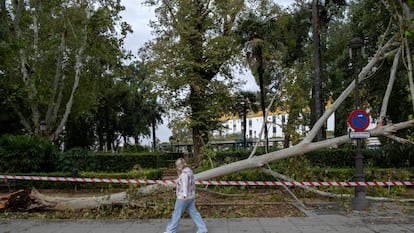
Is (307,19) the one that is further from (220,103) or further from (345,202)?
(345,202)

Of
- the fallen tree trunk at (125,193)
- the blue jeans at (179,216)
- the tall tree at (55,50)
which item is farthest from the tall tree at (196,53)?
the blue jeans at (179,216)

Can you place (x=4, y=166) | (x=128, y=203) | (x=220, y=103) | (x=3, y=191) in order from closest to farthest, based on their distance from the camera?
(x=128, y=203) < (x=3, y=191) < (x=4, y=166) < (x=220, y=103)

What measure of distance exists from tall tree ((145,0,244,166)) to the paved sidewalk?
13305 mm

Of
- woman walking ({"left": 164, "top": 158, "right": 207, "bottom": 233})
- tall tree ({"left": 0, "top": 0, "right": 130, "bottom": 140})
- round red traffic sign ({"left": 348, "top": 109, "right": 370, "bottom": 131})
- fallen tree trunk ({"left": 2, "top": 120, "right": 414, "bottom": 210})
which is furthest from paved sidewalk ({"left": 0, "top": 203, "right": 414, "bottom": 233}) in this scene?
tall tree ({"left": 0, "top": 0, "right": 130, "bottom": 140})

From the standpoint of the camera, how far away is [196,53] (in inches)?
861

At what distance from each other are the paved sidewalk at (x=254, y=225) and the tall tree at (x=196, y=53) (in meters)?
13.3

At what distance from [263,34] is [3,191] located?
1728cm

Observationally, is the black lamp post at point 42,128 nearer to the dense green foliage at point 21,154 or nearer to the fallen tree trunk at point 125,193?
the dense green foliage at point 21,154

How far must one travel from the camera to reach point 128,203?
880 centimetres

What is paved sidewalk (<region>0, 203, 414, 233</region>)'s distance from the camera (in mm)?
7211

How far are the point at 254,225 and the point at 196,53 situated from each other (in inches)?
614

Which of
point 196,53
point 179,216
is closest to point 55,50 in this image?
point 196,53

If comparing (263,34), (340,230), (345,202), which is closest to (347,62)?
(263,34)

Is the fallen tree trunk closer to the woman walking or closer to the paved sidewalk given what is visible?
the paved sidewalk
